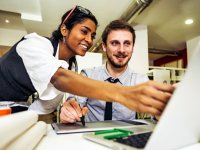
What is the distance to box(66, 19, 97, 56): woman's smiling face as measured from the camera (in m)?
1.32

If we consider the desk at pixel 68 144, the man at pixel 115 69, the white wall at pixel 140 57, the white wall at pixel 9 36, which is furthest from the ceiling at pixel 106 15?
the desk at pixel 68 144

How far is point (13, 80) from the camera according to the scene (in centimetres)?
97

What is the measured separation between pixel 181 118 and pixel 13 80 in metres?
0.85

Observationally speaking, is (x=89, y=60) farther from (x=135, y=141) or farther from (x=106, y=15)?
(x=135, y=141)

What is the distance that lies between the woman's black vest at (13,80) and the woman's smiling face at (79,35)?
0.43 metres

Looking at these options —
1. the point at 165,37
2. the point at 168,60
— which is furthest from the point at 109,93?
the point at 168,60

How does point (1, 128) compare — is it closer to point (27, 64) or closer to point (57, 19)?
point (27, 64)

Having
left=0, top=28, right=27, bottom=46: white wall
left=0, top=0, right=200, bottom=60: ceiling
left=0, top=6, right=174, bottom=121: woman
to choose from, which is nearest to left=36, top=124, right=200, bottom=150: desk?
left=0, top=6, right=174, bottom=121: woman

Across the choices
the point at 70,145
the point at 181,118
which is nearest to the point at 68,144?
the point at 70,145

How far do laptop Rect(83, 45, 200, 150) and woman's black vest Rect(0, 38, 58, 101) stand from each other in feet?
2.21

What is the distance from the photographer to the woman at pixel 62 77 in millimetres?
369

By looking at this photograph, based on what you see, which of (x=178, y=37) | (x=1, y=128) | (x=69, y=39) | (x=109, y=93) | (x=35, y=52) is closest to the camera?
(x=1, y=128)

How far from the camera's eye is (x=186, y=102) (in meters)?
0.34

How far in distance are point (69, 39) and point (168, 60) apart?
6695 millimetres
